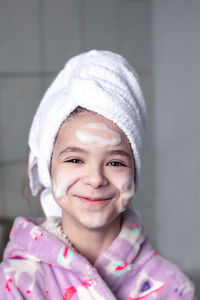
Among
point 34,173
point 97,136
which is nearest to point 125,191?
point 97,136

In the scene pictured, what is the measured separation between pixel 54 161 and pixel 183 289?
34 cm

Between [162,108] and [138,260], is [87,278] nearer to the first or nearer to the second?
[138,260]

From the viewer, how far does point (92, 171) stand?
2.72 ft

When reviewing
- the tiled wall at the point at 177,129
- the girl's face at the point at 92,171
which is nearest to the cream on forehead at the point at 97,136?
the girl's face at the point at 92,171

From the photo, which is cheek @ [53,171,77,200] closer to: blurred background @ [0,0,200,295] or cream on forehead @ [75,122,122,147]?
cream on forehead @ [75,122,122,147]

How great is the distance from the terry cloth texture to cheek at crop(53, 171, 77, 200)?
0.09m

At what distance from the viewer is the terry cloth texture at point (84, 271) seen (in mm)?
835

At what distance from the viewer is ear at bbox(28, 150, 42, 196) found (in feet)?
3.21

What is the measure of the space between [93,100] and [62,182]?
15cm

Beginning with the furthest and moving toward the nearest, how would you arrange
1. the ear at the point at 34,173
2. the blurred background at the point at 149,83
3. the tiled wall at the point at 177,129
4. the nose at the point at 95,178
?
1. the tiled wall at the point at 177,129
2. the blurred background at the point at 149,83
3. the ear at the point at 34,173
4. the nose at the point at 95,178

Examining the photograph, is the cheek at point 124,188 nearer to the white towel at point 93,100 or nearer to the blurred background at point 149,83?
the white towel at point 93,100

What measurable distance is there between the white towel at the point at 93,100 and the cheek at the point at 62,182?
61 mm

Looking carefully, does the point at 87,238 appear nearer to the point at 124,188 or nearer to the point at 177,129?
the point at 124,188

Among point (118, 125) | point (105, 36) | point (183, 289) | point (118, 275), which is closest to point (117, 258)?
point (118, 275)
